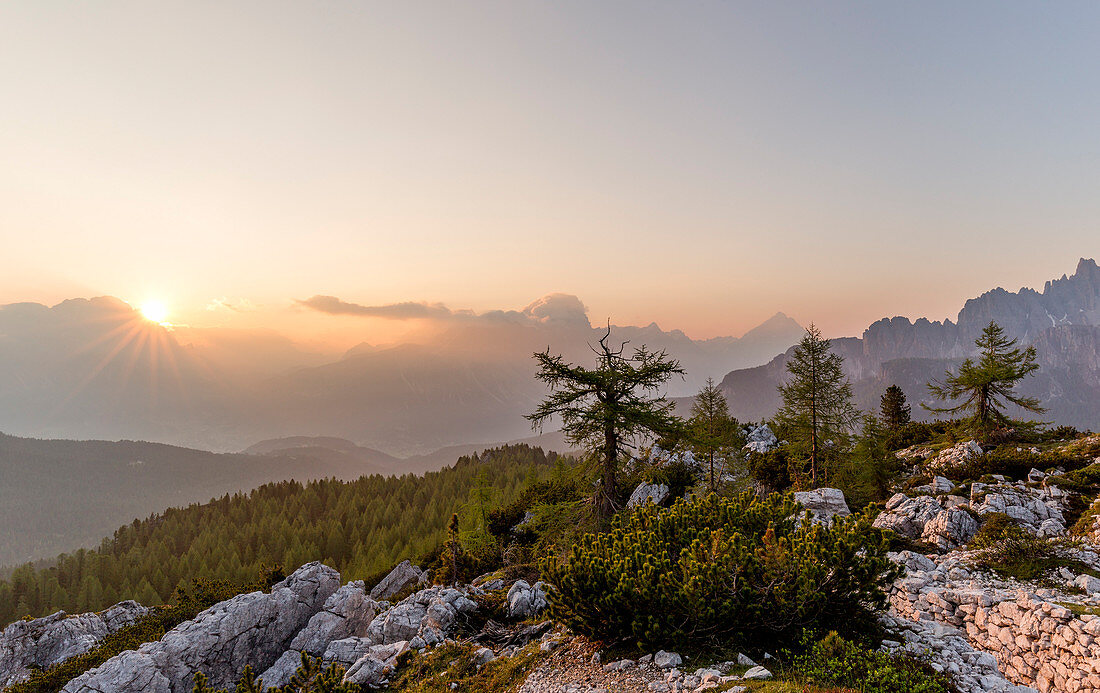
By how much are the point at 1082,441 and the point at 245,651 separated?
56021 mm

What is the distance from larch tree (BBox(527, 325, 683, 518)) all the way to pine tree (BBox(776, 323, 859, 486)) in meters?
15.7

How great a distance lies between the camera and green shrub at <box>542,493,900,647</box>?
428 inches

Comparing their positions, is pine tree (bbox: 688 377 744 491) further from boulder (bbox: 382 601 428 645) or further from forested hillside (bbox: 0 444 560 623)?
boulder (bbox: 382 601 428 645)

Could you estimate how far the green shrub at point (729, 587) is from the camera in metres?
10.9

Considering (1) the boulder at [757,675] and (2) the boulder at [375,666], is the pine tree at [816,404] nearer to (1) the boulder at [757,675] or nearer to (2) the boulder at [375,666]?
(1) the boulder at [757,675]

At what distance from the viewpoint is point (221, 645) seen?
27.2 meters

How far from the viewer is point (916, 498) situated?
81.8 ft

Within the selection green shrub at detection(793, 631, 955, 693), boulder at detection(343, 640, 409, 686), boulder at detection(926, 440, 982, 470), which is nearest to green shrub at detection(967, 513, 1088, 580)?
green shrub at detection(793, 631, 955, 693)

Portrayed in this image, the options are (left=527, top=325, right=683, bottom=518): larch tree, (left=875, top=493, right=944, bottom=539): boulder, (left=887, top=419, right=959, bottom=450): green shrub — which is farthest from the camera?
(left=887, top=419, right=959, bottom=450): green shrub

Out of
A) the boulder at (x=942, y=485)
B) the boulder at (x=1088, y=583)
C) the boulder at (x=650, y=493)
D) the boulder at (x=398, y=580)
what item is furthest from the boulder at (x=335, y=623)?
the boulder at (x=942, y=485)

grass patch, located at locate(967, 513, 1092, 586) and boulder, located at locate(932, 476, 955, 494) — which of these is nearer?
grass patch, located at locate(967, 513, 1092, 586)

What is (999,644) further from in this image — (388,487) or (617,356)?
(388,487)

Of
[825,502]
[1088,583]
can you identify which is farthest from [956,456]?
[1088,583]

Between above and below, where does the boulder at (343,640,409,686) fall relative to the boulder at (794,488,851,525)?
below
